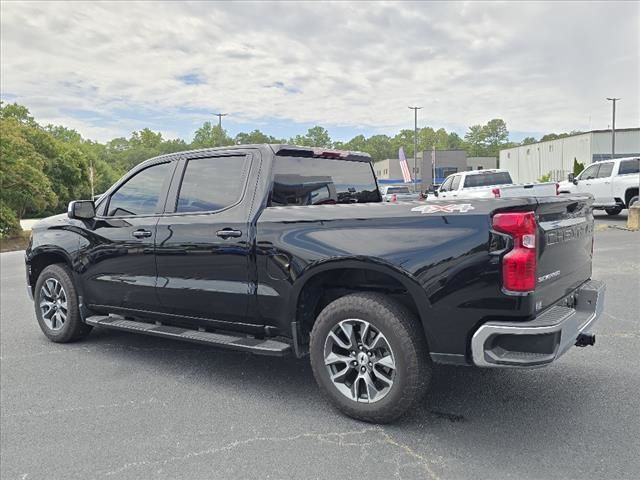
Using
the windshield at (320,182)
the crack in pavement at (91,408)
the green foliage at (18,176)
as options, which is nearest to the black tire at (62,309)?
the crack in pavement at (91,408)

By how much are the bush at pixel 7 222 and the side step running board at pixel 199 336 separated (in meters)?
16.7

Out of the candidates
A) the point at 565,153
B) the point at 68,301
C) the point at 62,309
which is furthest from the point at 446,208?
the point at 565,153

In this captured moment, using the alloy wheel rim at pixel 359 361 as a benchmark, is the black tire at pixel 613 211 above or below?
below

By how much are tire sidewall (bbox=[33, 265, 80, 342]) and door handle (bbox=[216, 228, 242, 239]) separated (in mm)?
2152

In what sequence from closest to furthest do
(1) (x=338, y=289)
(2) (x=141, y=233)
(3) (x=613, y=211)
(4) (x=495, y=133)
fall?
(1) (x=338, y=289) < (2) (x=141, y=233) < (3) (x=613, y=211) < (4) (x=495, y=133)

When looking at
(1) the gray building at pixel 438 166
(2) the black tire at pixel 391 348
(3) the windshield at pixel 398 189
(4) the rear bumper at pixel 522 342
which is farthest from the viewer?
(1) the gray building at pixel 438 166

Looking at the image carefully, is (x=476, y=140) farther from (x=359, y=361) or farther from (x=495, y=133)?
(x=359, y=361)

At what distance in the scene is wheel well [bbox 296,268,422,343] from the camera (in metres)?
3.43

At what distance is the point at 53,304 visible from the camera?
541 cm

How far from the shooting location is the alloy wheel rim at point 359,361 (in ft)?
10.8

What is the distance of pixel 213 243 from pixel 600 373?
10.3ft

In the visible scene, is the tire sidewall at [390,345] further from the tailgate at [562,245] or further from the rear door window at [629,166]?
the rear door window at [629,166]

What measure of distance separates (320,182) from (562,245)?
1880mm

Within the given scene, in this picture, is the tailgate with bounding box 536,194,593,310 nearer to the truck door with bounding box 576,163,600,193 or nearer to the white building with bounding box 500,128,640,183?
the truck door with bounding box 576,163,600,193
